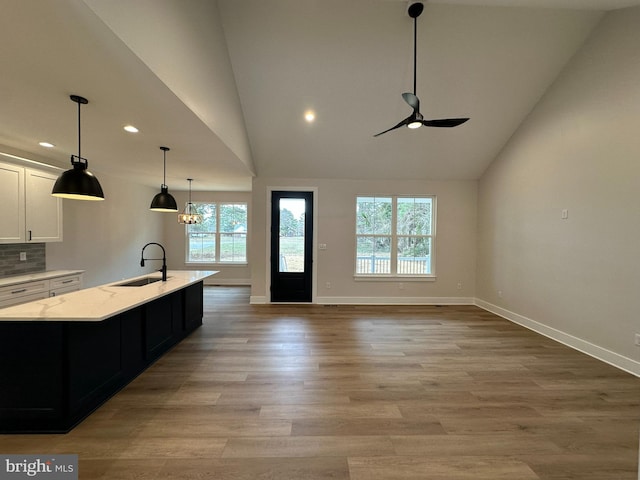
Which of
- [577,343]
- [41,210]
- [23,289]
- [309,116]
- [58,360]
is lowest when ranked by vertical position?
[577,343]

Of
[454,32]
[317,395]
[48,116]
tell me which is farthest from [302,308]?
[454,32]

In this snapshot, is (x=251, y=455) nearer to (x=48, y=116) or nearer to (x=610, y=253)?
(x=48, y=116)

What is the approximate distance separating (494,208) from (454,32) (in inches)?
125

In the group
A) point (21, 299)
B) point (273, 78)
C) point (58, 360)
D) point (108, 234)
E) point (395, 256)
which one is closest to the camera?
point (58, 360)

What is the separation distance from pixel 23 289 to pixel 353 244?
5006 millimetres

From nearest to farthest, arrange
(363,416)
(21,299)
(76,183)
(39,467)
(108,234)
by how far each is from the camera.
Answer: (39,467) < (363,416) < (76,183) < (21,299) < (108,234)

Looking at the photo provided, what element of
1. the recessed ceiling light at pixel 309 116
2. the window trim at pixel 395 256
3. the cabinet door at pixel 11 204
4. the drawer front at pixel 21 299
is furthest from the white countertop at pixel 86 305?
the window trim at pixel 395 256

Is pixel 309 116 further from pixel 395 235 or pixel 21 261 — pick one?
pixel 21 261

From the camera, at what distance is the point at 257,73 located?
3555mm

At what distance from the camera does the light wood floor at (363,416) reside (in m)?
1.64

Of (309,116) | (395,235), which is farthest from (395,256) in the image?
(309,116)

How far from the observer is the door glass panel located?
551 cm

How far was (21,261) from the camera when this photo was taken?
12.4 ft

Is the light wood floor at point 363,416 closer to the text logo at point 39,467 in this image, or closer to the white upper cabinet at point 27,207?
the text logo at point 39,467
